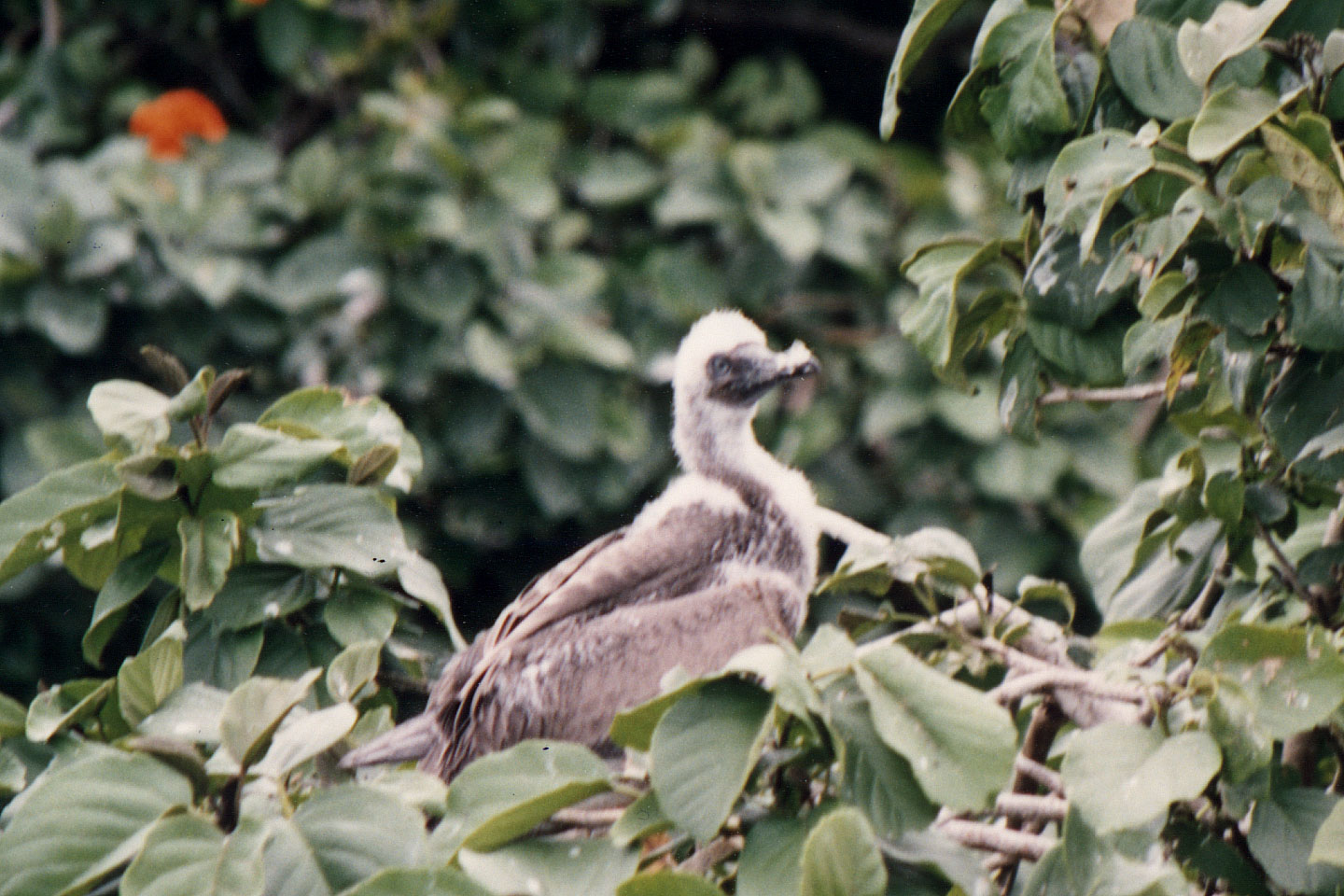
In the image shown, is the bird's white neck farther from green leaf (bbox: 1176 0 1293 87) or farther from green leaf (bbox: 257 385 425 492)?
green leaf (bbox: 1176 0 1293 87)

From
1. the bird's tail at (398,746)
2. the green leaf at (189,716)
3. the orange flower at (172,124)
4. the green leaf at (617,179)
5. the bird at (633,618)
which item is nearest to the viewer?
the green leaf at (189,716)

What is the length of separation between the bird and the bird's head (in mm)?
36

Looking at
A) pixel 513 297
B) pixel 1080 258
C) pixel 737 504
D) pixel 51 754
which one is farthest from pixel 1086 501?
pixel 51 754

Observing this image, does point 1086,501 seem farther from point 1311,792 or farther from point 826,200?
point 1311,792

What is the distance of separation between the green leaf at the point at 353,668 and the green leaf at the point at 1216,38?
0.98 meters

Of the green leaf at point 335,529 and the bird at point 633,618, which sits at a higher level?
the green leaf at point 335,529

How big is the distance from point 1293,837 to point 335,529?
103 centimetres

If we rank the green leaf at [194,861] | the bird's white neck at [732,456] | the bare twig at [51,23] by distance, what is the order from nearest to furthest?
the green leaf at [194,861], the bird's white neck at [732,456], the bare twig at [51,23]

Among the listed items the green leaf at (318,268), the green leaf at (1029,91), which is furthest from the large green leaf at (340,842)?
the green leaf at (318,268)

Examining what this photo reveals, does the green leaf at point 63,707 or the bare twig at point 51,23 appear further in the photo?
the bare twig at point 51,23

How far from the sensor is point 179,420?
1728mm

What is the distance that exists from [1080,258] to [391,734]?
93cm

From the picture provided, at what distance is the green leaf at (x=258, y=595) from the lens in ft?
5.74

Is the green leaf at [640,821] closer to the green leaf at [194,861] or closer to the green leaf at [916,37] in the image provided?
the green leaf at [194,861]
